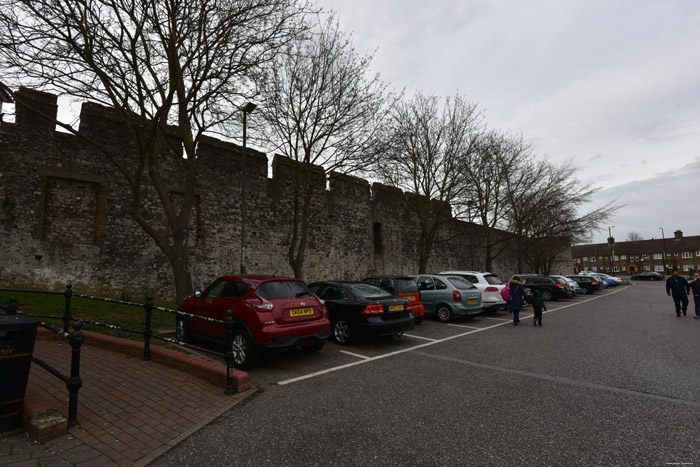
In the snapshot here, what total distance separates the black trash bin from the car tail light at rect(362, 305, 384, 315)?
200 inches

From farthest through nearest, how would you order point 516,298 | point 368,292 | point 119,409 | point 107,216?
point 107,216 < point 516,298 < point 368,292 < point 119,409

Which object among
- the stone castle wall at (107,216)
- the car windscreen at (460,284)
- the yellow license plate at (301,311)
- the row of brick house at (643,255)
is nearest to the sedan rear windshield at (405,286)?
the car windscreen at (460,284)

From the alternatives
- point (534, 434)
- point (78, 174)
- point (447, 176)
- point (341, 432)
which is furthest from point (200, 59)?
Result: point (447, 176)

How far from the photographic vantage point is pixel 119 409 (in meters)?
3.66

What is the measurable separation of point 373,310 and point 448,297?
181 inches

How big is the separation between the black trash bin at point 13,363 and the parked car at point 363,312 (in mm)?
5062

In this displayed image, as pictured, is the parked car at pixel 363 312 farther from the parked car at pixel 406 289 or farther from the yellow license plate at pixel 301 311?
the parked car at pixel 406 289

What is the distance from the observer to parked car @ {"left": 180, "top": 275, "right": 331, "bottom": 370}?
5285mm

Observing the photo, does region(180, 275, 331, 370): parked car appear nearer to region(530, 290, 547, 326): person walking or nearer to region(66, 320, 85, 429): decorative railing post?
region(66, 320, 85, 429): decorative railing post

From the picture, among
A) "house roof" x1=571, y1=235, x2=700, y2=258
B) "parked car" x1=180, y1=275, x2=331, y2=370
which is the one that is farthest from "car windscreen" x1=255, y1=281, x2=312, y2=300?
"house roof" x1=571, y1=235, x2=700, y2=258

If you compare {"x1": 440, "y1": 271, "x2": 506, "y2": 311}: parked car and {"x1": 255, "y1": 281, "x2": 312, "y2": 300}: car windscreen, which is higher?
{"x1": 255, "y1": 281, "x2": 312, "y2": 300}: car windscreen

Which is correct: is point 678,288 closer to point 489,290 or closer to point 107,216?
point 489,290


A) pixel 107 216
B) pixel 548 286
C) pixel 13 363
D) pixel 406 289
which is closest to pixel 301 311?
pixel 13 363

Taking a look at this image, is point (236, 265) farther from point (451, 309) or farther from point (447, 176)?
point (447, 176)
